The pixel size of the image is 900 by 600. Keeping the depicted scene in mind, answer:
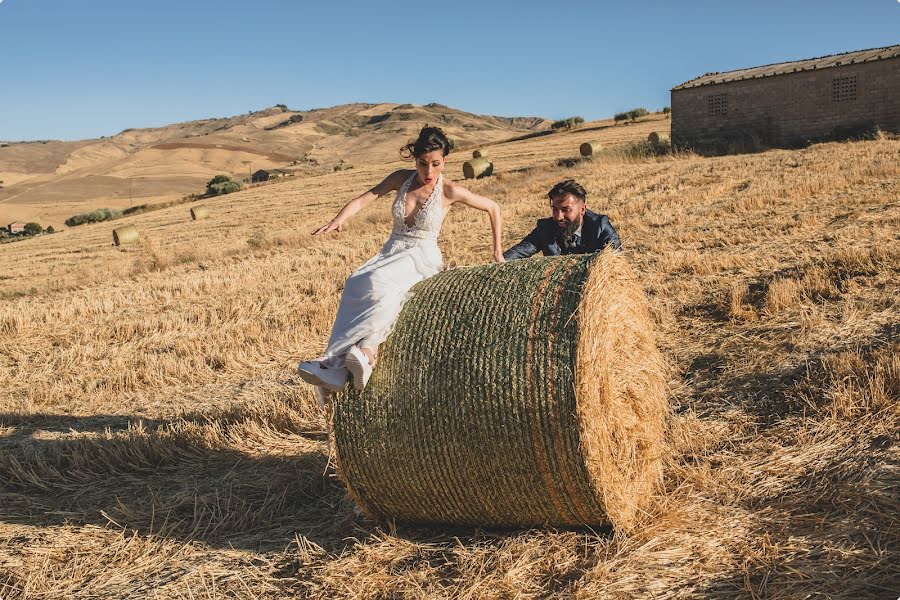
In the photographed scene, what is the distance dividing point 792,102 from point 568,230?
23.9 m

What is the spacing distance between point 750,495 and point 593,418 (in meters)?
1.22

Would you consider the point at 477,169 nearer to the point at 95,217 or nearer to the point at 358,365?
the point at 95,217

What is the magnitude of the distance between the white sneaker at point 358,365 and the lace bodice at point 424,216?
113cm

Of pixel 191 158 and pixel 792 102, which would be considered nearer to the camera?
pixel 792 102

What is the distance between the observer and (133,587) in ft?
13.4

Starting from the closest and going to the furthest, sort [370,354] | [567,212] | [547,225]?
[370,354] → [567,212] → [547,225]

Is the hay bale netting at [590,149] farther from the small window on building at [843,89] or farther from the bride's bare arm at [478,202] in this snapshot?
the bride's bare arm at [478,202]

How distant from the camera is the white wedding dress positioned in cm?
420

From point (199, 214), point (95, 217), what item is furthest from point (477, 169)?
point (95, 217)

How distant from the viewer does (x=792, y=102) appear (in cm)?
2594

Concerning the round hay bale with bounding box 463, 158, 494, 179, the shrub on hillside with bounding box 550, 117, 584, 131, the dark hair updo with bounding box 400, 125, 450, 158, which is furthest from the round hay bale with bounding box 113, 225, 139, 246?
the shrub on hillside with bounding box 550, 117, 584, 131

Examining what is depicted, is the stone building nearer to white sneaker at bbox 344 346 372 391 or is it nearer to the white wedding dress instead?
the white wedding dress

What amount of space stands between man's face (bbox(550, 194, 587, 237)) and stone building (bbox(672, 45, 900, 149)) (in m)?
21.8

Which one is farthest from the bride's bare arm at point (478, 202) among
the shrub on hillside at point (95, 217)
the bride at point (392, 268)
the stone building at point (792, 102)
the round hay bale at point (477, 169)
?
the shrub on hillside at point (95, 217)
